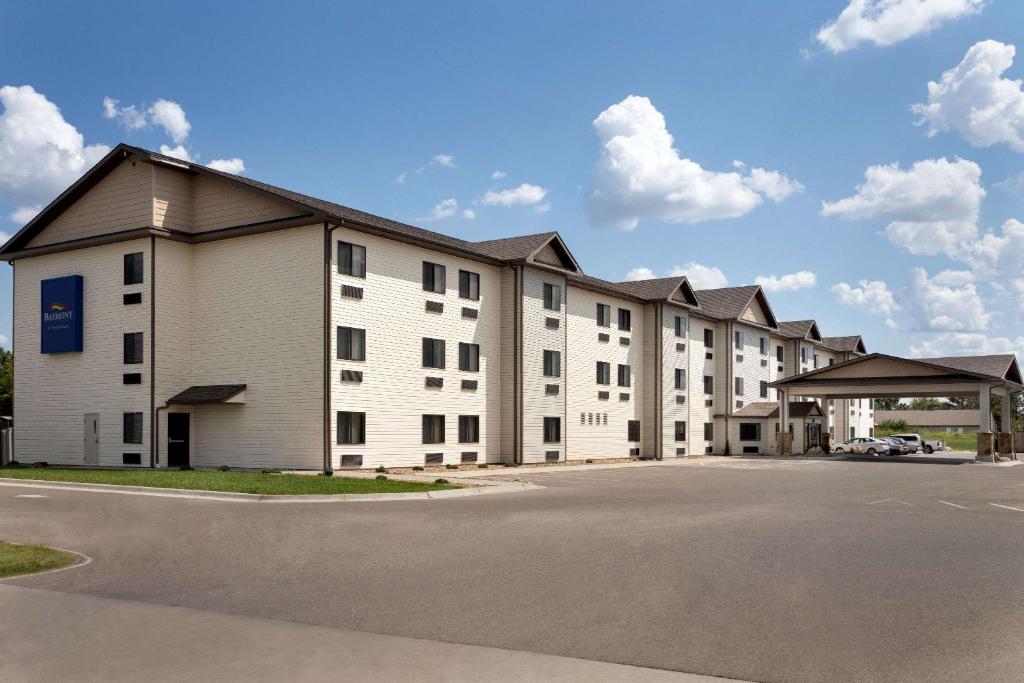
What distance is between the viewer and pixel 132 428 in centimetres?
3198

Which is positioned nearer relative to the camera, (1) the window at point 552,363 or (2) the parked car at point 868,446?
(1) the window at point 552,363

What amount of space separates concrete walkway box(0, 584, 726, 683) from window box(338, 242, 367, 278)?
22782mm

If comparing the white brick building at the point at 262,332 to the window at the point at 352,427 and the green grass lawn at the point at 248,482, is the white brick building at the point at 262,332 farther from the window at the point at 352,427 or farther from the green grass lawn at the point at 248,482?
the green grass lawn at the point at 248,482

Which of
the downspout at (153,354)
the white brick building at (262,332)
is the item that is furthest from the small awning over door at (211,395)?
the downspout at (153,354)

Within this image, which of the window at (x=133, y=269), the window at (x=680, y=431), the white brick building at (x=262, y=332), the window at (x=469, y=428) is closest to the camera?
the white brick building at (x=262, y=332)

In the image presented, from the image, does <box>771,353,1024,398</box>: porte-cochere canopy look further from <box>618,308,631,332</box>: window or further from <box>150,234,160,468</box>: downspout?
<box>150,234,160,468</box>: downspout

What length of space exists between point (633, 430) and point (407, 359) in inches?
740

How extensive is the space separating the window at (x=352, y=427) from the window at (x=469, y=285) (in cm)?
765

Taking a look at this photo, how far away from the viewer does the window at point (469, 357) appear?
3619 centimetres

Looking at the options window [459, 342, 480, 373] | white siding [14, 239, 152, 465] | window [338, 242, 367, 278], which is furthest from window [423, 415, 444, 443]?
white siding [14, 239, 152, 465]

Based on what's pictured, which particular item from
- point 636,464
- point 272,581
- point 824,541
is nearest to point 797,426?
point 636,464

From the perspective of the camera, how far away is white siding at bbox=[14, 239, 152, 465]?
105ft

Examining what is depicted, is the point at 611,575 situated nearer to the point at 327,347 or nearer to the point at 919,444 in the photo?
the point at 327,347

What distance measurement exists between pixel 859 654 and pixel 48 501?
17559 mm
